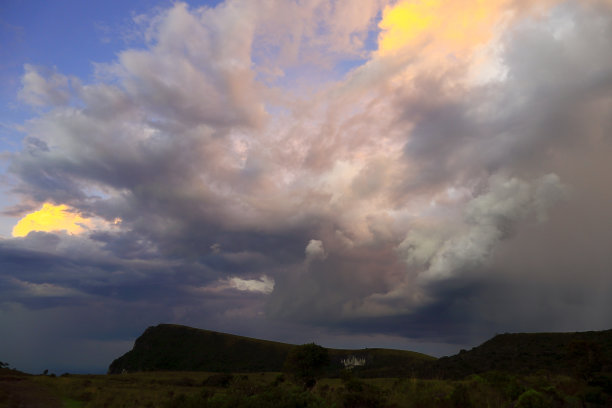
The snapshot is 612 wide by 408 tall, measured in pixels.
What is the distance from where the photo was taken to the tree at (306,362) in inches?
1551

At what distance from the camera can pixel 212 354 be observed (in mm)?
145250

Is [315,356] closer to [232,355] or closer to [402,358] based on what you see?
[402,358]

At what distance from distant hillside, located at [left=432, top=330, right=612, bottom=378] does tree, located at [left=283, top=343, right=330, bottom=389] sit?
77.6 ft

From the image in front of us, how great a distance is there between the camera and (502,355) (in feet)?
236

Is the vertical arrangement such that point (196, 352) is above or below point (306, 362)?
below

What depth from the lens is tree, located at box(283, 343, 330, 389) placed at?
39.4 m

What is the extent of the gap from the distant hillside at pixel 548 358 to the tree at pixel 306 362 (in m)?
23.7

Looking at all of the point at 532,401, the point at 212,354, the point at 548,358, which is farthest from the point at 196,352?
the point at 532,401

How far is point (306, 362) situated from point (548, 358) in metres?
46.4

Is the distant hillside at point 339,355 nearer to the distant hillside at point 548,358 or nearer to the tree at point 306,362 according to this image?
the distant hillside at point 548,358

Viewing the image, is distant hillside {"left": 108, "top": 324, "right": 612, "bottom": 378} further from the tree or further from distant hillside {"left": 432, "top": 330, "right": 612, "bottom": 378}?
the tree

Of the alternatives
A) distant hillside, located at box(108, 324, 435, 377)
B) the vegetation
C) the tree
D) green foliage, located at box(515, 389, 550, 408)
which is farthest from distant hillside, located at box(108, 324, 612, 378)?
green foliage, located at box(515, 389, 550, 408)

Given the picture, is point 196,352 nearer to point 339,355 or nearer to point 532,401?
point 339,355

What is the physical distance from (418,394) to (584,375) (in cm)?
2448
